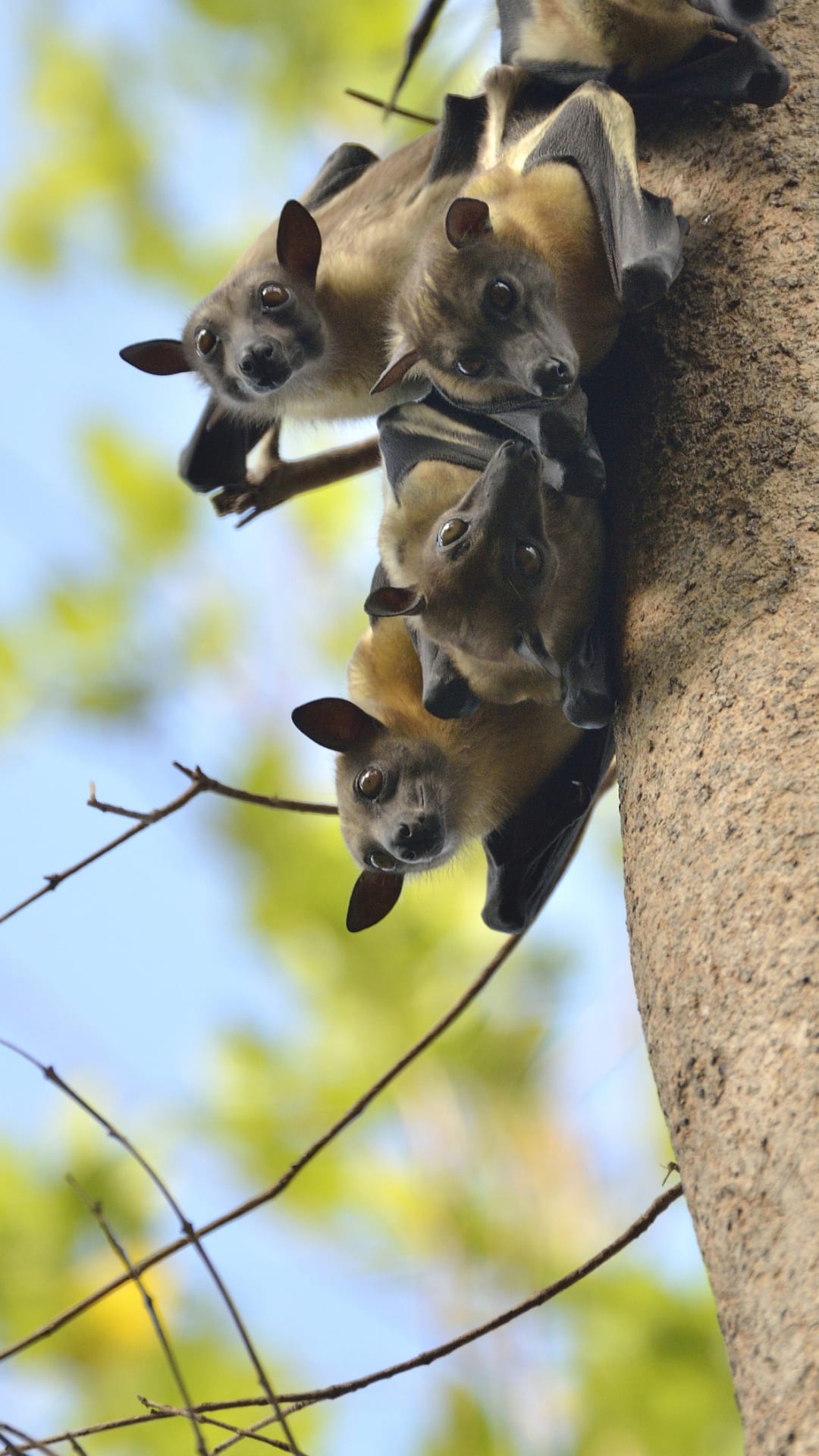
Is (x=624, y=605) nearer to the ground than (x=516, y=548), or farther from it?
nearer to the ground

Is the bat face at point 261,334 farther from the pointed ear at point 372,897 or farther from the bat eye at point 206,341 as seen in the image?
the pointed ear at point 372,897

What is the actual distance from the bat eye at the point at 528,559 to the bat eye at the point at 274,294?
1.86 m

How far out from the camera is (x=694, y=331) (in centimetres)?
281

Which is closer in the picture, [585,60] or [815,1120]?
[815,1120]

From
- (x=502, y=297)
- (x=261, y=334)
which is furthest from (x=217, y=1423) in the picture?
(x=261, y=334)

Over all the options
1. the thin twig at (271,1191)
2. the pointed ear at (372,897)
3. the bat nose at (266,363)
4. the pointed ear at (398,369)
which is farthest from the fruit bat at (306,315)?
the thin twig at (271,1191)

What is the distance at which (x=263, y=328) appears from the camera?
4.66 meters

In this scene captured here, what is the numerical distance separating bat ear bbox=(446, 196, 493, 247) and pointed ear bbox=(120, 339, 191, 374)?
1.72 meters

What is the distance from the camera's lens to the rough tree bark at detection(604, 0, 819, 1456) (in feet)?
5.87

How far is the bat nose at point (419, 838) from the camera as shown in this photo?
3.63 metres

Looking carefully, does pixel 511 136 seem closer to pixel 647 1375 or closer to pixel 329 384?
pixel 329 384

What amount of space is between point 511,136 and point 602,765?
179cm

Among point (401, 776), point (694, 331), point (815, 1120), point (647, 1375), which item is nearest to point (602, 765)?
point (401, 776)

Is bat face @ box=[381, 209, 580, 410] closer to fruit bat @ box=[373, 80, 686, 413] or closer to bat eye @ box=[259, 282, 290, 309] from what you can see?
fruit bat @ box=[373, 80, 686, 413]
